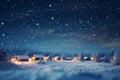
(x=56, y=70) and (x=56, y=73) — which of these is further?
(x=56, y=70)

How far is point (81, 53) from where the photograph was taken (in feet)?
330

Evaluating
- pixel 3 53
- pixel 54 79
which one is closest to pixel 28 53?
pixel 3 53

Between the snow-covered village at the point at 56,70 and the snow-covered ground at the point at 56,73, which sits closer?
the snow-covered ground at the point at 56,73

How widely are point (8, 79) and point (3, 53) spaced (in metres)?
29.5

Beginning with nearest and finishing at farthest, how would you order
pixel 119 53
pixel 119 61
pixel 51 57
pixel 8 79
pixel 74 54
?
pixel 8 79, pixel 119 61, pixel 119 53, pixel 51 57, pixel 74 54

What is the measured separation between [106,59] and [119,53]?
2140cm

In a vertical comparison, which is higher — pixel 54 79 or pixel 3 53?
pixel 3 53

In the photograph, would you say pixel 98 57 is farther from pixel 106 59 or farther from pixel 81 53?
pixel 81 53

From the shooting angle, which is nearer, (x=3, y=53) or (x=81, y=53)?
(x=3, y=53)

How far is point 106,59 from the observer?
286 feet

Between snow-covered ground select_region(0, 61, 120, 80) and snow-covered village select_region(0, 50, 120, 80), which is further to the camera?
snow-covered village select_region(0, 50, 120, 80)

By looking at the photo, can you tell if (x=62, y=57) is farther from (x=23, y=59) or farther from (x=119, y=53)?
(x=119, y=53)

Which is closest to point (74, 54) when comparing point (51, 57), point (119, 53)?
point (51, 57)

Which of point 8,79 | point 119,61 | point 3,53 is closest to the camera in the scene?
point 8,79
